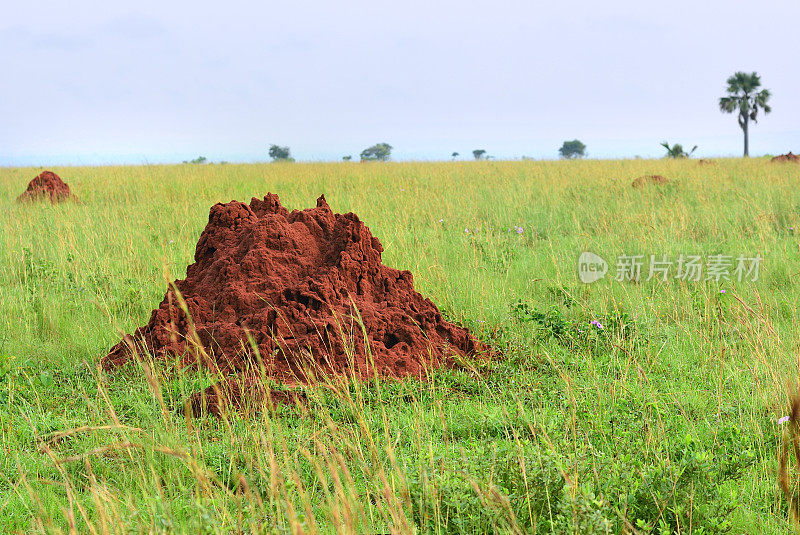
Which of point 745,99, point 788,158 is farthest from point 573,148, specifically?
point 788,158

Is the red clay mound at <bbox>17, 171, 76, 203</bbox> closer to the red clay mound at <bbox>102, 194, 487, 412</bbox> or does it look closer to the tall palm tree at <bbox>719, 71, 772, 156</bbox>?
the red clay mound at <bbox>102, 194, 487, 412</bbox>

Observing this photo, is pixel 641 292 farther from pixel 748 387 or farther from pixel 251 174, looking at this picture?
pixel 251 174

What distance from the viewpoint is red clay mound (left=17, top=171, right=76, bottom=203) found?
1277cm

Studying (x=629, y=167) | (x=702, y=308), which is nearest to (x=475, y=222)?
(x=702, y=308)

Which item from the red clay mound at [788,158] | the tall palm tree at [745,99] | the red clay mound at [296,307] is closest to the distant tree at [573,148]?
the tall palm tree at [745,99]

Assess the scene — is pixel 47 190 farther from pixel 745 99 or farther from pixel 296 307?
pixel 745 99

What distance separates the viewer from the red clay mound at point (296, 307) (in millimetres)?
4324

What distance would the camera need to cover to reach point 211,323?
465 centimetres

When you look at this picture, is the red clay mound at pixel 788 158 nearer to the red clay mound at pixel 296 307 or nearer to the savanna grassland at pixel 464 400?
the savanna grassland at pixel 464 400

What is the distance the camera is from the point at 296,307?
455 cm

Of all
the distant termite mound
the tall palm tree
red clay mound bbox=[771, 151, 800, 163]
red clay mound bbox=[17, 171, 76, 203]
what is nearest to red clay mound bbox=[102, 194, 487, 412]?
red clay mound bbox=[17, 171, 76, 203]

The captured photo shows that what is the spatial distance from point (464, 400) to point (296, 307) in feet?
4.38

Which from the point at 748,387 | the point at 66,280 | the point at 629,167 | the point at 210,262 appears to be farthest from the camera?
the point at 629,167

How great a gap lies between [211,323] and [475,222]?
609 cm
